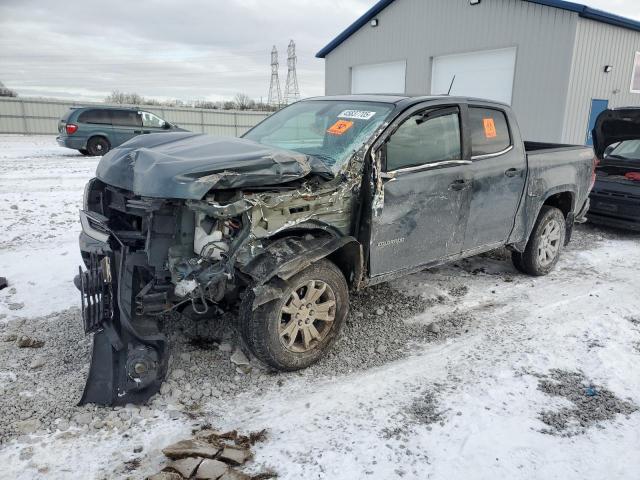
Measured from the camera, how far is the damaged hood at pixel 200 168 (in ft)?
9.95

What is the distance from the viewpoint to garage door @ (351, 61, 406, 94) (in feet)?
59.5

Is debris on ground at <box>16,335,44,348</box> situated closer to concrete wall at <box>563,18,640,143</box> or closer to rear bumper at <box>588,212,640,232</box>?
rear bumper at <box>588,212,640,232</box>

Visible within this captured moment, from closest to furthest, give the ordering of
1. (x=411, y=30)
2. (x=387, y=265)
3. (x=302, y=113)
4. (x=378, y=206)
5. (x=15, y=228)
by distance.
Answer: (x=378, y=206)
(x=387, y=265)
(x=302, y=113)
(x=15, y=228)
(x=411, y=30)

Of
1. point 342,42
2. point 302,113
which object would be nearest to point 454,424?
point 302,113

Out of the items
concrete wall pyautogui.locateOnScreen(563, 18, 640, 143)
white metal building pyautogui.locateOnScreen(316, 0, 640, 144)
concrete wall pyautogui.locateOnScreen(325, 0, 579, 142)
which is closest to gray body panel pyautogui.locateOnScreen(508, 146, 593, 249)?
white metal building pyautogui.locateOnScreen(316, 0, 640, 144)

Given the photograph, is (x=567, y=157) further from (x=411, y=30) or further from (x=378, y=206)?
(x=411, y=30)

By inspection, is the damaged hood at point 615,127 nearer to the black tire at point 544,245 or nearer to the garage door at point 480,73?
the black tire at point 544,245

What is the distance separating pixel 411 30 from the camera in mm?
17375

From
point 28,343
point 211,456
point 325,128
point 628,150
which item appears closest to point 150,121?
point 628,150

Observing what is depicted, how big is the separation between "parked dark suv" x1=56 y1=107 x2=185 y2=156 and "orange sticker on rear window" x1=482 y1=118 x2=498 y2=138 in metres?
14.2

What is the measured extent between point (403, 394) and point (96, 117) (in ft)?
52.0

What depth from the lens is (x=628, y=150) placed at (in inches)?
318

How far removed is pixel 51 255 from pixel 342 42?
17.0m

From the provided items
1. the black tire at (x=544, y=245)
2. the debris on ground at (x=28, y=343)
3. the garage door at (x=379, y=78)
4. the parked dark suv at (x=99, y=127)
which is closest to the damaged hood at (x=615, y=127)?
the black tire at (x=544, y=245)
